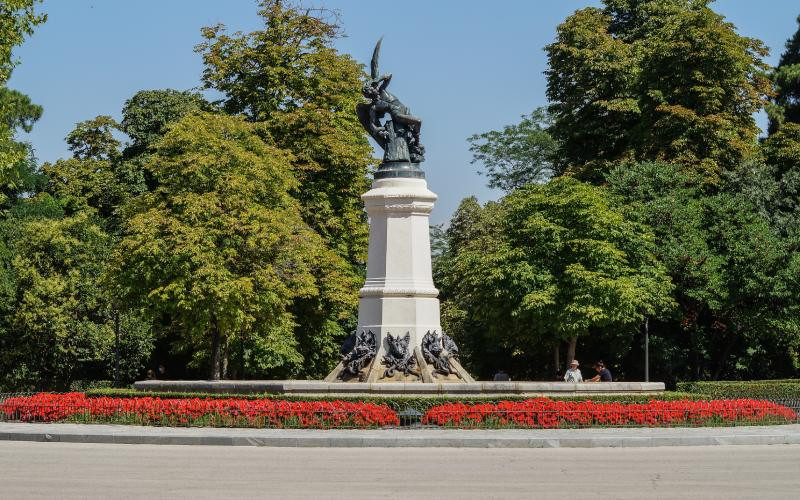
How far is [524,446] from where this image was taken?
25.0m

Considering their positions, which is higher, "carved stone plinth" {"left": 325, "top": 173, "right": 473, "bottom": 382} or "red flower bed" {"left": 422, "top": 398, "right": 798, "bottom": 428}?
"carved stone plinth" {"left": 325, "top": 173, "right": 473, "bottom": 382}

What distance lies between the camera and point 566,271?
4962 cm

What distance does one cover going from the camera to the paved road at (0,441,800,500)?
16906mm

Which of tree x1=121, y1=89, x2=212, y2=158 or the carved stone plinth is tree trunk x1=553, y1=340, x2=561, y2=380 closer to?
the carved stone plinth

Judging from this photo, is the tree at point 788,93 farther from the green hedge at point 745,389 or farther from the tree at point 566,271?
the green hedge at point 745,389

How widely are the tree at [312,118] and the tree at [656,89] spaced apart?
1110 centimetres

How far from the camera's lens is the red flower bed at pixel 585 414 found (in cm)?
2816

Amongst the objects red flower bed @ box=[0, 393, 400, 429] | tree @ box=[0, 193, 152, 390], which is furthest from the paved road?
tree @ box=[0, 193, 152, 390]

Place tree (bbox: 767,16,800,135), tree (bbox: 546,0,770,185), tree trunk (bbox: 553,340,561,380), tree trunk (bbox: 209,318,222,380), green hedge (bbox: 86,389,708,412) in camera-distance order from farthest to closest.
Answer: tree (bbox: 767,16,800,135)
tree (bbox: 546,0,770,185)
tree trunk (bbox: 553,340,561,380)
tree trunk (bbox: 209,318,222,380)
green hedge (bbox: 86,389,708,412)

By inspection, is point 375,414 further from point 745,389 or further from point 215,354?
point 745,389

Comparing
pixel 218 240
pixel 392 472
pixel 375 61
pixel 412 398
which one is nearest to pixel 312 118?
pixel 218 240

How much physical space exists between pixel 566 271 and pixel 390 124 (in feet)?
53.2

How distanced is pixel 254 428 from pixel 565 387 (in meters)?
8.70

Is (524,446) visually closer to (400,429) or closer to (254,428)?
(400,429)
